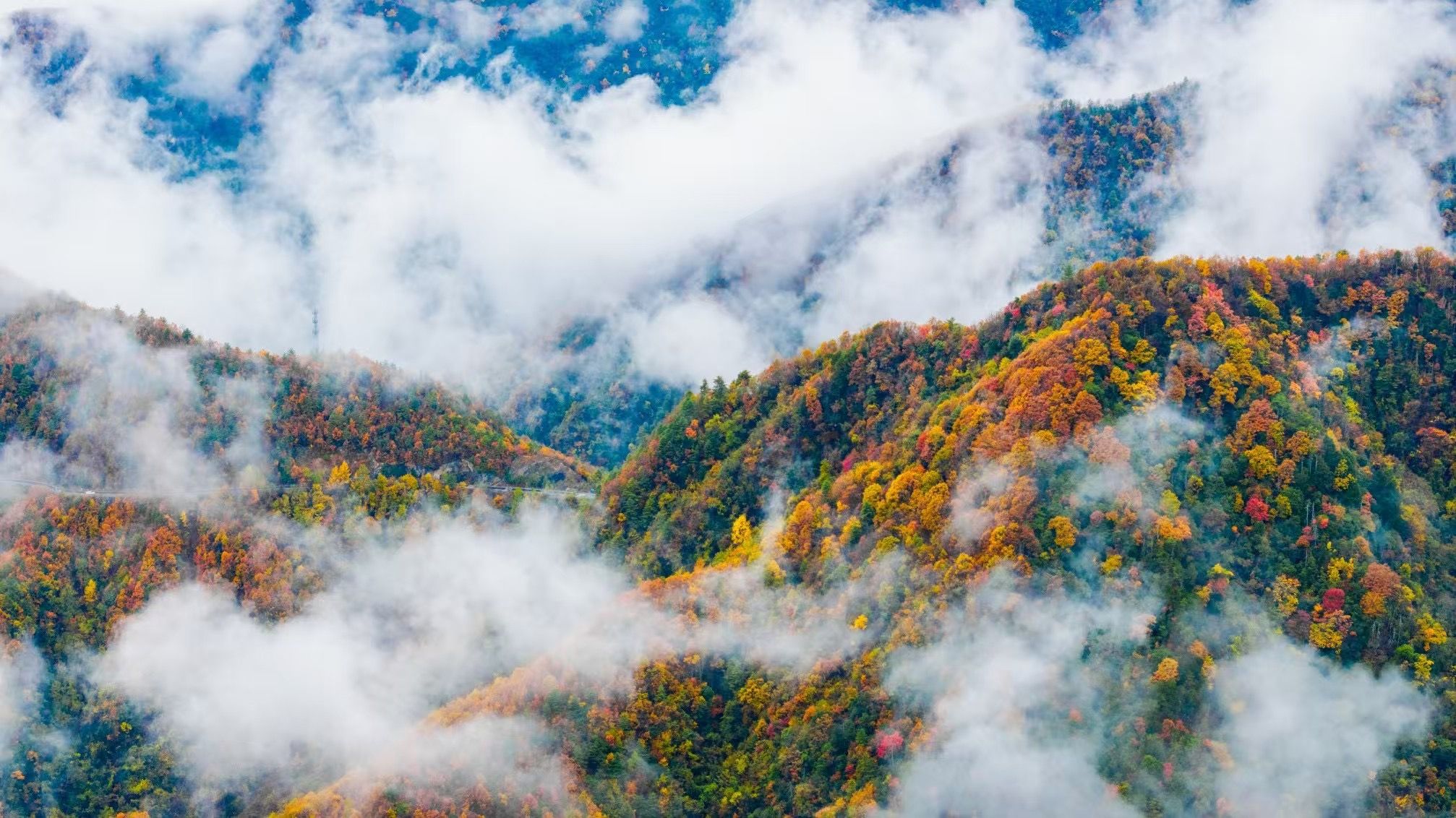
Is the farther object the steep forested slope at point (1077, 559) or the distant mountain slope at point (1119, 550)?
the steep forested slope at point (1077, 559)

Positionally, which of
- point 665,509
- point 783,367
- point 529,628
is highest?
point 783,367

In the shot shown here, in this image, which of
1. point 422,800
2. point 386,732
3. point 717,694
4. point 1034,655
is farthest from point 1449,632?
point 386,732

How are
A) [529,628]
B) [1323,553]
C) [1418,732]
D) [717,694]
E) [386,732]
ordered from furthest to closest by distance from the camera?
[529,628] → [386,732] → [717,694] → [1323,553] → [1418,732]

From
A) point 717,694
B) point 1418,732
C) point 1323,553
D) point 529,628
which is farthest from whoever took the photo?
point 529,628

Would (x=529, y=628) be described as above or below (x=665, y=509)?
below

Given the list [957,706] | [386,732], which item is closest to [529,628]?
[386,732]

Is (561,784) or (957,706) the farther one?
(561,784)

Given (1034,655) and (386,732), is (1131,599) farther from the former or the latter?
(386,732)

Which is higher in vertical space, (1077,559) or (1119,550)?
(1119,550)

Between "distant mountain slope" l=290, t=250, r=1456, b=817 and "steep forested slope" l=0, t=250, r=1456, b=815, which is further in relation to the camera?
"steep forested slope" l=0, t=250, r=1456, b=815

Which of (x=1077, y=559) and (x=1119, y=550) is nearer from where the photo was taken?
(x=1119, y=550)
